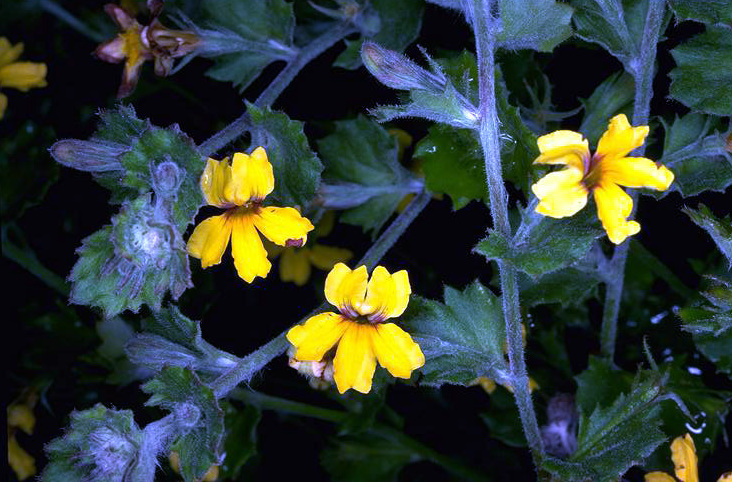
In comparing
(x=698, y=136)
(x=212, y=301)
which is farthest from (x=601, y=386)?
(x=212, y=301)

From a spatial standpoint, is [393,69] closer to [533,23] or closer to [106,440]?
[533,23]

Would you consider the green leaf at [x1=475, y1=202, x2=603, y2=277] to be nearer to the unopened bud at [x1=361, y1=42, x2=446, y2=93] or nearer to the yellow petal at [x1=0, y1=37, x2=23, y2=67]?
the unopened bud at [x1=361, y1=42, x2=446, y2=93]

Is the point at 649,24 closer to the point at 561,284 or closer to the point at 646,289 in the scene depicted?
the point at 561,284

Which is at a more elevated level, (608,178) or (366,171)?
(608,178)

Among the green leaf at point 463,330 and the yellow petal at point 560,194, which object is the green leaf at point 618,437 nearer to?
the green leaf at point 463,330

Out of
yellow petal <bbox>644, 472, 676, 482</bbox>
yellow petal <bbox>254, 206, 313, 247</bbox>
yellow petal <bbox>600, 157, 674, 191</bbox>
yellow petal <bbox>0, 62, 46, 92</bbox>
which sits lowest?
yellow petal <bbox>644, 472, 676, 482</bbox>

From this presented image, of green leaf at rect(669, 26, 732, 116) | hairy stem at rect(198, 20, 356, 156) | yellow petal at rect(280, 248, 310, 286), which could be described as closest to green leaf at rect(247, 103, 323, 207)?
hairy stem at rect(198, 20, 356, 156)

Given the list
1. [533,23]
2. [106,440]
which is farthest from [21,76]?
[533,23]
